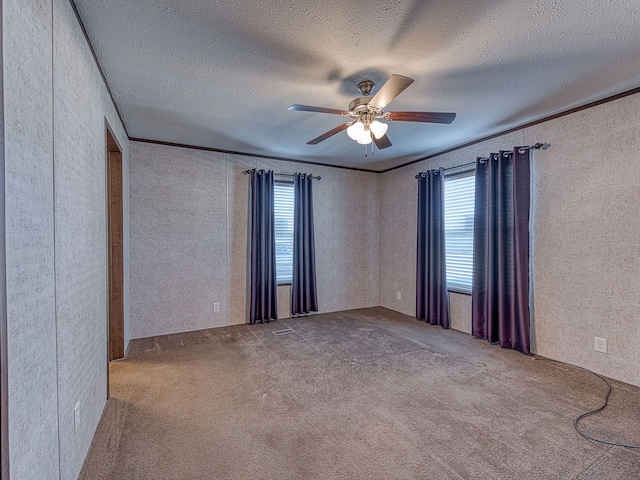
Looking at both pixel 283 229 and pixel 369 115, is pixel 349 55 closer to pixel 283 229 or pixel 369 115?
pixel 369 115

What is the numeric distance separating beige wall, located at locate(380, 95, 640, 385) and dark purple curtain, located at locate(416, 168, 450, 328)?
102 centimetres

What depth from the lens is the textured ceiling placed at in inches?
67.3

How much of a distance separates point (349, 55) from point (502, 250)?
2685 millimetres

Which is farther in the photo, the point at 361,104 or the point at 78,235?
the point at 361,104

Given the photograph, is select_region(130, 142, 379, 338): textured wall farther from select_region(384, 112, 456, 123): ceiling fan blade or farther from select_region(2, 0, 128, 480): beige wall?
select_region(384, 112, 456, 123): ceiling fan blade

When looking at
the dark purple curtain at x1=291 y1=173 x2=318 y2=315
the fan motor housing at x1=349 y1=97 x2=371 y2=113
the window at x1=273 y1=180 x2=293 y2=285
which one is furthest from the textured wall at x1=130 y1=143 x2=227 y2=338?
the fan motor housing at x1=349 y1=97 x2=371 y2=113

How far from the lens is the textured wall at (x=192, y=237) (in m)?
3.89

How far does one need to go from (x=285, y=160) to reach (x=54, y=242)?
3.70 metres

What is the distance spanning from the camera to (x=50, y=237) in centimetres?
136

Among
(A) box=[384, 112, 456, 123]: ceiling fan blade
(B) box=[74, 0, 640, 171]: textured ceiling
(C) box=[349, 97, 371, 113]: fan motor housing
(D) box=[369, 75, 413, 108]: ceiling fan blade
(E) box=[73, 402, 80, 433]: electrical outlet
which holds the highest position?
(B) box=[74, 0, 640, 171]: textured ceiling

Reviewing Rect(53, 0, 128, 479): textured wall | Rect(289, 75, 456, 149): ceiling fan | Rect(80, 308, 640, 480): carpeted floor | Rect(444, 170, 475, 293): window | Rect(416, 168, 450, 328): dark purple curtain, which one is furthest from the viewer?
Rect(416, 168, 450, 328): dark purple curtain

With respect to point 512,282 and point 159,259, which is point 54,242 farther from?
point 512,282

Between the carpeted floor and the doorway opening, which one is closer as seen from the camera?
the carpeted floor

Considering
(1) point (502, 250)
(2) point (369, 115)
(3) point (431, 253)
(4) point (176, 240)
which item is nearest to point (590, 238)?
(1) point (502, 250)
